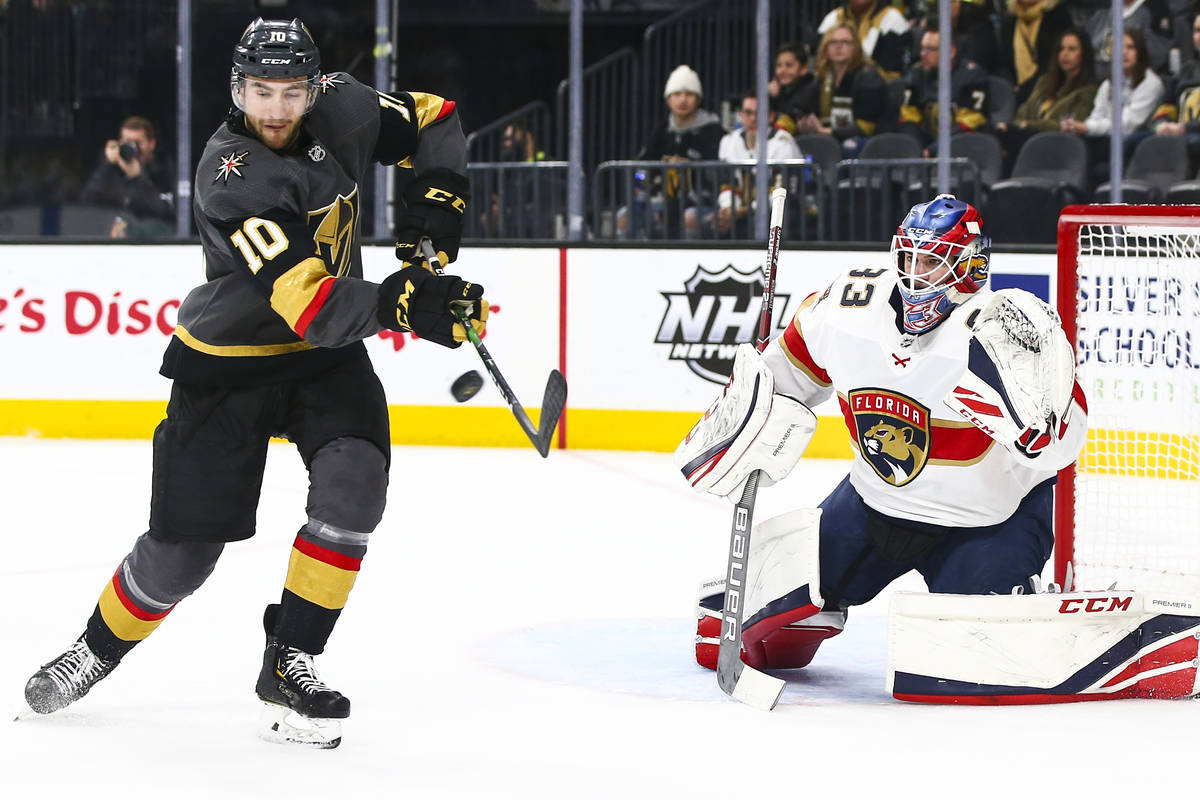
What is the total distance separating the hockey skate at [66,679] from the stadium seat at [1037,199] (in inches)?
193

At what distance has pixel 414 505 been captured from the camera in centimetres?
543

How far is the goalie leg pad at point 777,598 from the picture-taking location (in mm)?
3172

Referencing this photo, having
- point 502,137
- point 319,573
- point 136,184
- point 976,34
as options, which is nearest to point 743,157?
point 976,34

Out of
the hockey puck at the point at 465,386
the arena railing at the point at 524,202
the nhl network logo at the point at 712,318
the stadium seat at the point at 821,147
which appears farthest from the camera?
the stadium seat at the point at 821,147

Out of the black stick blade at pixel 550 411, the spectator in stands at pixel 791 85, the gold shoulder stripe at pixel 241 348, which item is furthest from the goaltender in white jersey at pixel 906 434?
the spectator in stands at pixel 791 85

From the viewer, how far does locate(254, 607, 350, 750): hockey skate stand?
8.72ft

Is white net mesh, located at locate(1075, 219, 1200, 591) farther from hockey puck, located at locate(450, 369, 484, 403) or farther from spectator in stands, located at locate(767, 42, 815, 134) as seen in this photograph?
spectator in stands, located at locate(767, 42, 815, 134)

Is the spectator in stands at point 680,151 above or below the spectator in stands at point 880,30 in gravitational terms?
below

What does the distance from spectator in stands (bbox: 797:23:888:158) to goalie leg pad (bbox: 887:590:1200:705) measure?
187 inches

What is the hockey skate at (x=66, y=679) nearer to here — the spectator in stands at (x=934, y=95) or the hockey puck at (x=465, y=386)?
the hockey puck at (x=465, y=386)

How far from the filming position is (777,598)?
3.20 metres

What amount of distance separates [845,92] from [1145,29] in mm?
1393

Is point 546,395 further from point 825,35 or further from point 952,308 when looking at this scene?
point 825,35

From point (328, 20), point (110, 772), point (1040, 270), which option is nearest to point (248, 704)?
point (110, 772)
